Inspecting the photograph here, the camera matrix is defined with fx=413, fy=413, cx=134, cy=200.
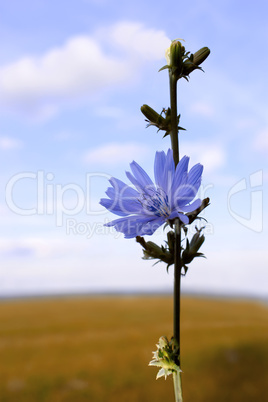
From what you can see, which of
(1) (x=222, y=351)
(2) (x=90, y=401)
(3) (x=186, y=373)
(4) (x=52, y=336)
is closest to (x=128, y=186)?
(2) (x=90, y=401)

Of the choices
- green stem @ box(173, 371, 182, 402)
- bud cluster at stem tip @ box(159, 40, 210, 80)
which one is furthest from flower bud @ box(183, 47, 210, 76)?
green stem @ box(173, 371, 182, 402)

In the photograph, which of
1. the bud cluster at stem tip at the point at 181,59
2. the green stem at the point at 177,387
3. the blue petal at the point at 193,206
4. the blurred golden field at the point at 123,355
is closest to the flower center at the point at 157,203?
the blue petal at the point at 193,206

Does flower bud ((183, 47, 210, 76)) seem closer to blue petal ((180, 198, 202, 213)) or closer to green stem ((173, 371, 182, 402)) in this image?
blue petal ((180, 198, 202, 213))

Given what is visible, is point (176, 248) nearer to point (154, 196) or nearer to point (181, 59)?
point (154, 196)

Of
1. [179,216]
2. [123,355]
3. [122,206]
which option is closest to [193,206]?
[179,216]

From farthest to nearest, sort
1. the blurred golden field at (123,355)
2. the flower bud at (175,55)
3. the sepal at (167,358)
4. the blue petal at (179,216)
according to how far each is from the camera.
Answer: the blurred golden field at (123,355) → the flower bud at (175,55) → the sepal at (167,358) → the blue petal at (179,216)

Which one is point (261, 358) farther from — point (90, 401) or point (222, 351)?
point (90, 401)

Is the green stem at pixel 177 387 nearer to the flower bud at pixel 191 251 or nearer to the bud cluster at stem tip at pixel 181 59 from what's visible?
the flower bud at pixel 191 251
